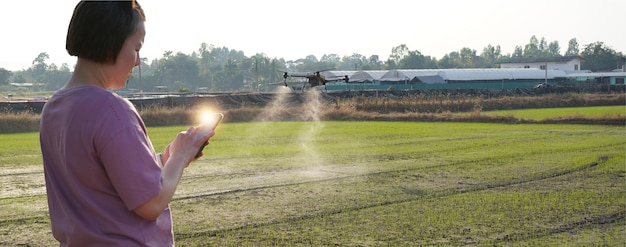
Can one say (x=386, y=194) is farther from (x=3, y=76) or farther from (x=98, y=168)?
(x=3, y=76)

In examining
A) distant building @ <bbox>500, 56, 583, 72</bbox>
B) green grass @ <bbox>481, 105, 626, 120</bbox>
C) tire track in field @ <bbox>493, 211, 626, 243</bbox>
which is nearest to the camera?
tire track in field @ <bbox>493, 211, 626, 243</bbox>

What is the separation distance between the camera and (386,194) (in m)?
13.0

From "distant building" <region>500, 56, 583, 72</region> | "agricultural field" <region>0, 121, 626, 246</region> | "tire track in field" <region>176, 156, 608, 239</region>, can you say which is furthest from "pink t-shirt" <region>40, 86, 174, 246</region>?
"distant building" <region>500, 56, 583, 72</region>

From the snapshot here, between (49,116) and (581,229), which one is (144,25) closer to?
(49,116)

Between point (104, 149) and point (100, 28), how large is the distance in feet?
1.38

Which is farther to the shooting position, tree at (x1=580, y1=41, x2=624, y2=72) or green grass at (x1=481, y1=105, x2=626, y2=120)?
tree at (x1=580, y1=41, x2=624, y2=72)

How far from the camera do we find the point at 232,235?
31.3 ft

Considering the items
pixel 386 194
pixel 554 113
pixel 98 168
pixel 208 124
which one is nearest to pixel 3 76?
pixel 554 113

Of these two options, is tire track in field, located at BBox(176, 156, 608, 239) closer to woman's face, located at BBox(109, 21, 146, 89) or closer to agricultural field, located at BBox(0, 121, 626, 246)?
agricultural field, located at BBox(0, 121, 626, 246)

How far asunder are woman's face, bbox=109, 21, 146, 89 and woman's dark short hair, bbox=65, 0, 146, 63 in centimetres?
2

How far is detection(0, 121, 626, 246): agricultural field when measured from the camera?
9.47 metres

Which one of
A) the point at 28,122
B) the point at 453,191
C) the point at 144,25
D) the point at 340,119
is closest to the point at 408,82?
the point at 340,119

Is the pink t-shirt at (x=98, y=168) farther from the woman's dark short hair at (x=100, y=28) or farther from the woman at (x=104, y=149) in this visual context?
the woman's dark short hair at (x=100, y=28)

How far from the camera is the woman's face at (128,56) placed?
268 centimetres
